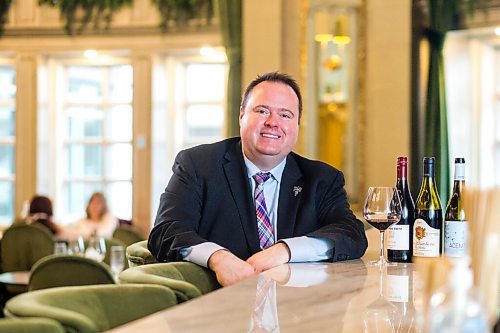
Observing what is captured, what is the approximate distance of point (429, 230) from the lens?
264 centimetres

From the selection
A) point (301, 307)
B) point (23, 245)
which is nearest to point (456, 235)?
point (301, 307)

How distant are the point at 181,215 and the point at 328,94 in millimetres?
4276

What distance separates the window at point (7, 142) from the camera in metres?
9.23

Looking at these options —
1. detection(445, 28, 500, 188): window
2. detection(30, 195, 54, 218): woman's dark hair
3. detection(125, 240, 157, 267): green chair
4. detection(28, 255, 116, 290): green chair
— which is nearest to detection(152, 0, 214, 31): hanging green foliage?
detection(30, 195, 54, 218): woman's dark hair

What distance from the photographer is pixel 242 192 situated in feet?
9.66

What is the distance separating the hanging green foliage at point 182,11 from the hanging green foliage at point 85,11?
0.38 meters

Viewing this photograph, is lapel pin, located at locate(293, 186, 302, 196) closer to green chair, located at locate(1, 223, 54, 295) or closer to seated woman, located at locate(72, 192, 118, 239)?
green chair, located at locate(1, 223, 54, 295)

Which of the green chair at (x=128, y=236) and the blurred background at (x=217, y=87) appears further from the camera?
the green chair at (x=128, y=236)

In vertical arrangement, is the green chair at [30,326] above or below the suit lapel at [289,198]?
below

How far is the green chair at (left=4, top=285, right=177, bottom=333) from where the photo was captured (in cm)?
164

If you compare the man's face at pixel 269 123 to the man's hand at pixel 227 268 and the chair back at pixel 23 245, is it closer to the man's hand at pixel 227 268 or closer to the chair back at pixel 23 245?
the man's hand at pixel 227 268

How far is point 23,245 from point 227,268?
15.1 feet

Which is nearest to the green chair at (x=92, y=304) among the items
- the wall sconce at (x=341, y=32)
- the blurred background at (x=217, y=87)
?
the blurred background at (x=217, y=87)

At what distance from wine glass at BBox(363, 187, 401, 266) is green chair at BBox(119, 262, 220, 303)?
20.2 inches
